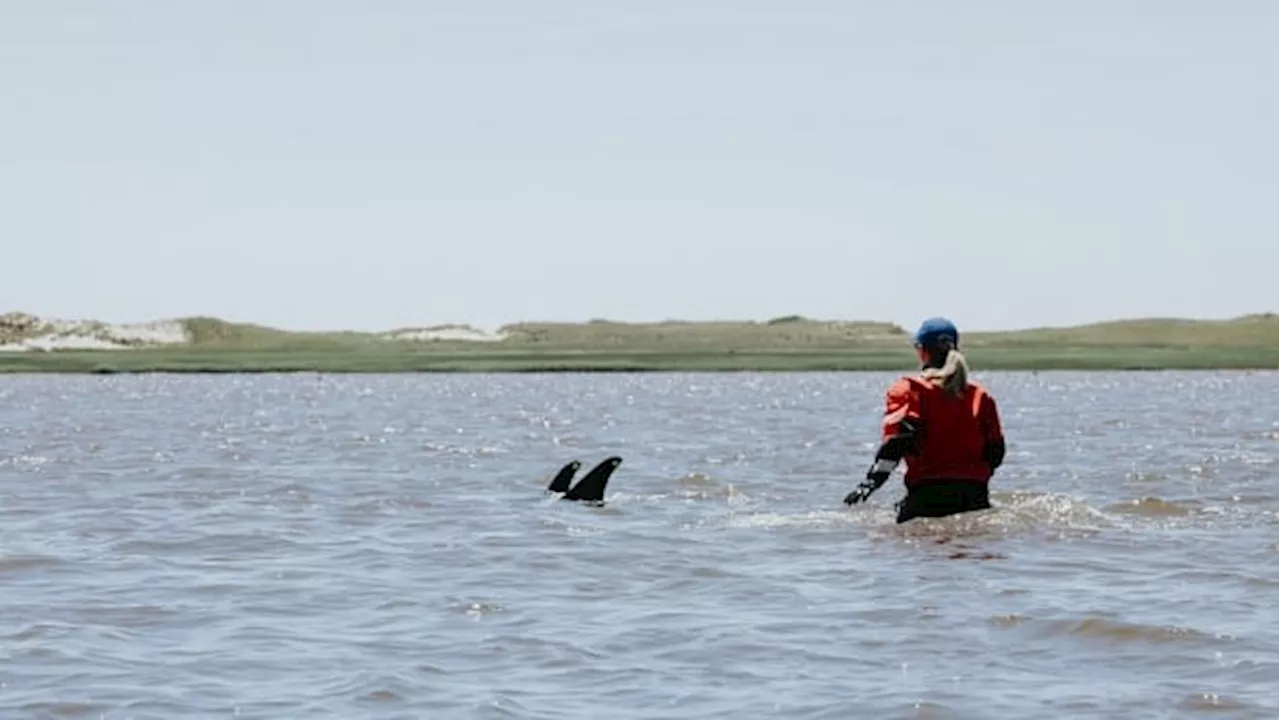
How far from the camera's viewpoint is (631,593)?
17.4 metres

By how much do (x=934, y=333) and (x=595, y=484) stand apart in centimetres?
693

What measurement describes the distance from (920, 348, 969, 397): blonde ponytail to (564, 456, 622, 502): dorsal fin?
654 centimetres

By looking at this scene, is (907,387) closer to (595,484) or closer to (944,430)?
(944,430)

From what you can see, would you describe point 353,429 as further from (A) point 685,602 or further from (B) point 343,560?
(A) point 685,602

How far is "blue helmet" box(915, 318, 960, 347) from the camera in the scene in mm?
20578

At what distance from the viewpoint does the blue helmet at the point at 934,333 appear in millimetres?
20578

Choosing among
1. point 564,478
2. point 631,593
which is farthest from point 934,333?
point 564,478

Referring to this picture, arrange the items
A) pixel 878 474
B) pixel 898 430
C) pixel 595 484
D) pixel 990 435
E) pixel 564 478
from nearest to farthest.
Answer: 1. pixel 878 474
2. pixel 898 430
3. pixel 990 435
4. pixel 595 484
5. pixel 564 478

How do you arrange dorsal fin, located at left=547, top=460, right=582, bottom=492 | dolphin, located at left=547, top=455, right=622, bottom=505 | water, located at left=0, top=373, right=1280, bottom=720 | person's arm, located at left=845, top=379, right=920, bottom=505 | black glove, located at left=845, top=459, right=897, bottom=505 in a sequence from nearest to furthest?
water, located at left=0, top=373, right=1280, bottom=720 < black glove, located at left=845, top=459, right=897, bottom=505 < person's arm, located at left=845, top=379, right=920, bottom=505 < dolphin, located at left=547, top=455, right=622, bottom=505 < dorsal fin, located at left=547, top=460, right=582, bottom=492

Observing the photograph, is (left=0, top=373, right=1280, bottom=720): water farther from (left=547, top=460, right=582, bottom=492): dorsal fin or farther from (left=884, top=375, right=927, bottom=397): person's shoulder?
(left=884, top=375, right=927, bottom=397): person's shoulder

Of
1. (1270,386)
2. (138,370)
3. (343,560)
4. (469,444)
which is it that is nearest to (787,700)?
(343,560)

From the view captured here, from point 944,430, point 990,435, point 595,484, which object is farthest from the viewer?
point 595,484

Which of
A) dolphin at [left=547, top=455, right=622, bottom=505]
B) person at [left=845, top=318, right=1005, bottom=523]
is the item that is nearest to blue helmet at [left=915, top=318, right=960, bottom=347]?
person at [left=845, top=318, right=1005, bottom=523]

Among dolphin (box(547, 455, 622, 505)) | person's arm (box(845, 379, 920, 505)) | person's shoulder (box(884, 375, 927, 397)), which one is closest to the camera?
person's arm (box(845, 379, 920, 505))
